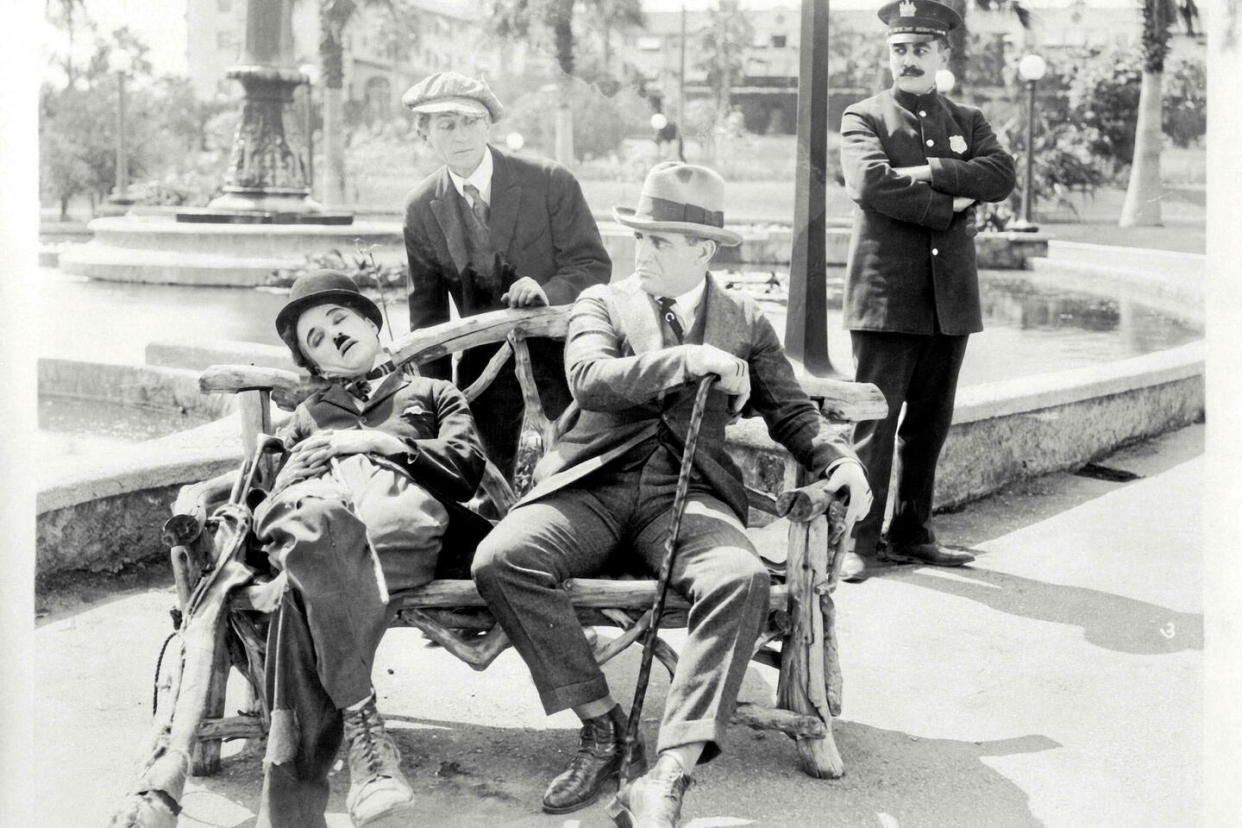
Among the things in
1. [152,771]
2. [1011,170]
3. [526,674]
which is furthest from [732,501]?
[1011,170]

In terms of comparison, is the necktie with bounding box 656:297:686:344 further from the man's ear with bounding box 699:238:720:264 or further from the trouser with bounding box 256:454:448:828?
the trouser with bounding box 256:454:448:828

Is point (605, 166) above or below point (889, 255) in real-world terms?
above

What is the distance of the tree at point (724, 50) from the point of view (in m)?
32.4

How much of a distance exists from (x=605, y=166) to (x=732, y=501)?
114 feet

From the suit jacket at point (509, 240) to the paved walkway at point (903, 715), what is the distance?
3.61 feet

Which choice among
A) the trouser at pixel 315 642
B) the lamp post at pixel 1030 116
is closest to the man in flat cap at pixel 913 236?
the trouser at pixel 315 642

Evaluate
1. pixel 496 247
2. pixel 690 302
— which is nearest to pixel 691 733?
pixel 690 302

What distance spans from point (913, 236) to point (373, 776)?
3060 mm

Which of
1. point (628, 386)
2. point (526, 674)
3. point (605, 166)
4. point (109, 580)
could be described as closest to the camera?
point (628, 386)

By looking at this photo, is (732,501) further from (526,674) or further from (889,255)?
(889,255)

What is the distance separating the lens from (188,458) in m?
5.11

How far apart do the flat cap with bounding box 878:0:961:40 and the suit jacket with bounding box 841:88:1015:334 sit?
230 mm

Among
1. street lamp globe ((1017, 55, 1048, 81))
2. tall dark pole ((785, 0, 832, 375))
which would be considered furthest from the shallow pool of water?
street lamp globe ((1017, 55, 1048, 81))

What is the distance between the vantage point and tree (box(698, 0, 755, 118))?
106 ft
